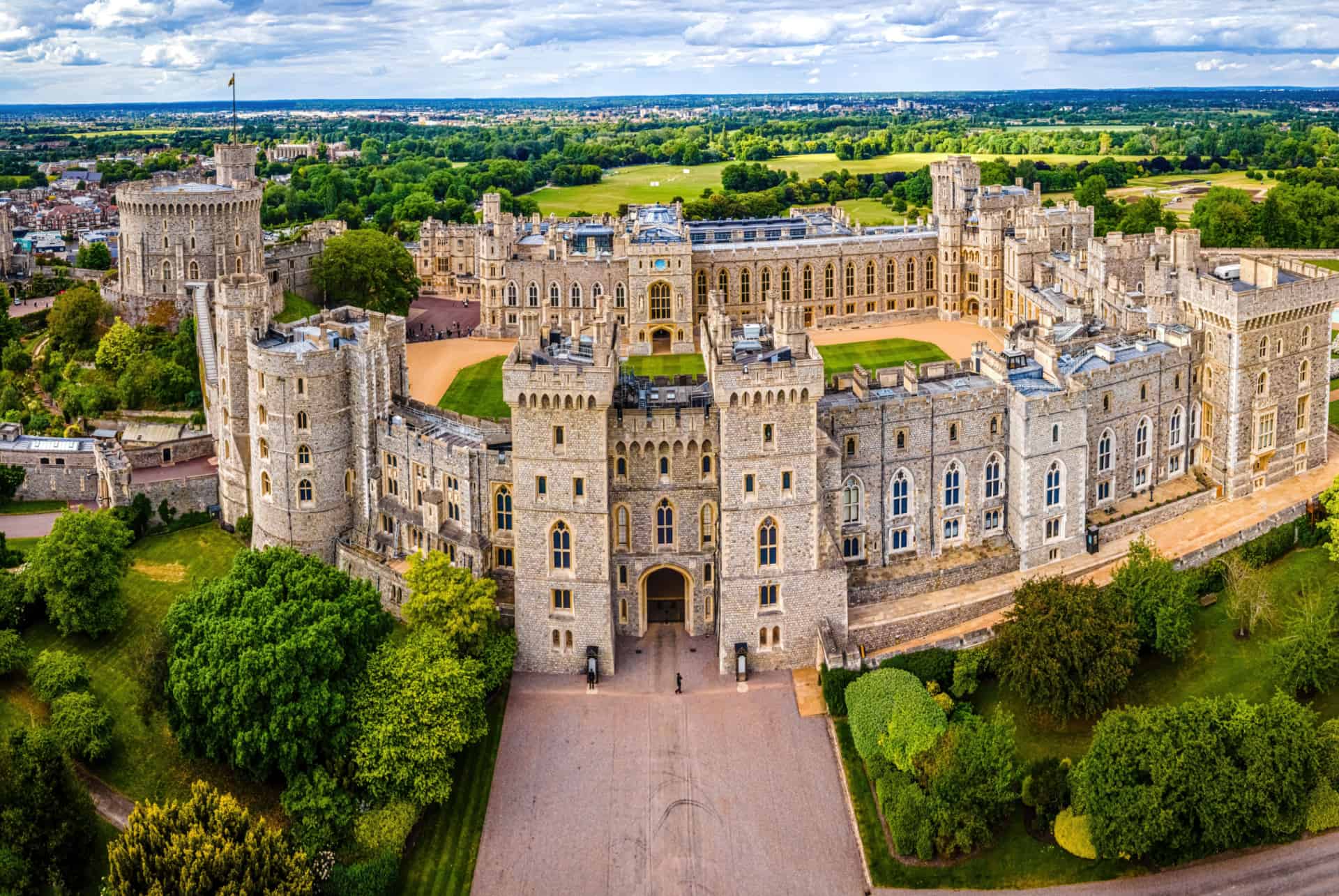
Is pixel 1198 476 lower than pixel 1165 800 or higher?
higher

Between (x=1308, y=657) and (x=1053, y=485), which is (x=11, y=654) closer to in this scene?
(x=1053, y=485)

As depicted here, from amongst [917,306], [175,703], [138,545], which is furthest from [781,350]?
[917,306]

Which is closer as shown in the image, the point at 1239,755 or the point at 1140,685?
the point at 1239,755

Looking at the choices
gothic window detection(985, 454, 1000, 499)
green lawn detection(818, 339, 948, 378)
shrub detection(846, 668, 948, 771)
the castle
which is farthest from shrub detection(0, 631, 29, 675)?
green lawn detection(818, 339, 948, 378)

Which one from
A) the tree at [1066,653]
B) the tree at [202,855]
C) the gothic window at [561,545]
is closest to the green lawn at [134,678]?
the tree at [202,855]

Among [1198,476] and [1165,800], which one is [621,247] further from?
[1165,800]

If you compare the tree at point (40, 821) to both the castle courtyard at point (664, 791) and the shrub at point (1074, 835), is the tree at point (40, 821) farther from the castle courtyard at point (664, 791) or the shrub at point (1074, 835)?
the shrub at point (1074, 835)

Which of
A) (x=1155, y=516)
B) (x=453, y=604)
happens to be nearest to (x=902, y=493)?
(x=1155, y=516)
